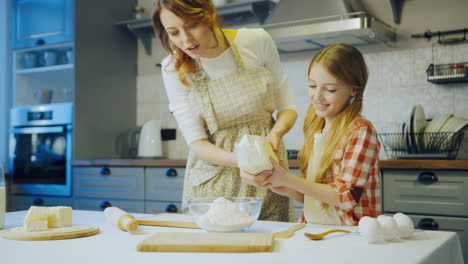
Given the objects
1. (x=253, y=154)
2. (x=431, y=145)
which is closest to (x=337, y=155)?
(x=253, y=154)

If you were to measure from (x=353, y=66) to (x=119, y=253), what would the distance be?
0.92m

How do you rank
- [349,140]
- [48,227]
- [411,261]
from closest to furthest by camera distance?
1. [411,261]
2. [48,227]
3. [349,140]

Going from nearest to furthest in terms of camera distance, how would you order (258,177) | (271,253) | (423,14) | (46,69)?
(271,253) → (258,177) → (423,14) → (46,69)

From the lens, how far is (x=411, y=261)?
84cm

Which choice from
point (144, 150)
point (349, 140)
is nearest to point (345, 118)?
point (349, 140)

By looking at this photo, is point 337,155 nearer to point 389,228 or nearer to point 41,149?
point 389,228

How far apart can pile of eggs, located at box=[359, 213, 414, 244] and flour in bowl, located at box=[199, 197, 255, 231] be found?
0.86ft

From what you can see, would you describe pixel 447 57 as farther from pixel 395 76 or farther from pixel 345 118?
pixel 345 118

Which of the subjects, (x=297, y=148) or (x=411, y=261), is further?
(x=297, y=148)

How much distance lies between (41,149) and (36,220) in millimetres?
2540

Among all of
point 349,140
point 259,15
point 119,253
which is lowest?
point 119,253

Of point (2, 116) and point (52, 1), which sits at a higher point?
point (52, 1)

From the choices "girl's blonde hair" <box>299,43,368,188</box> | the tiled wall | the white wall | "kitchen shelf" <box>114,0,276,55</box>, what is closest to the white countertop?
"girl's blonde hair" <box>299,43,368,188</box>

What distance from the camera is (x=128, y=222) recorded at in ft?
3.82
